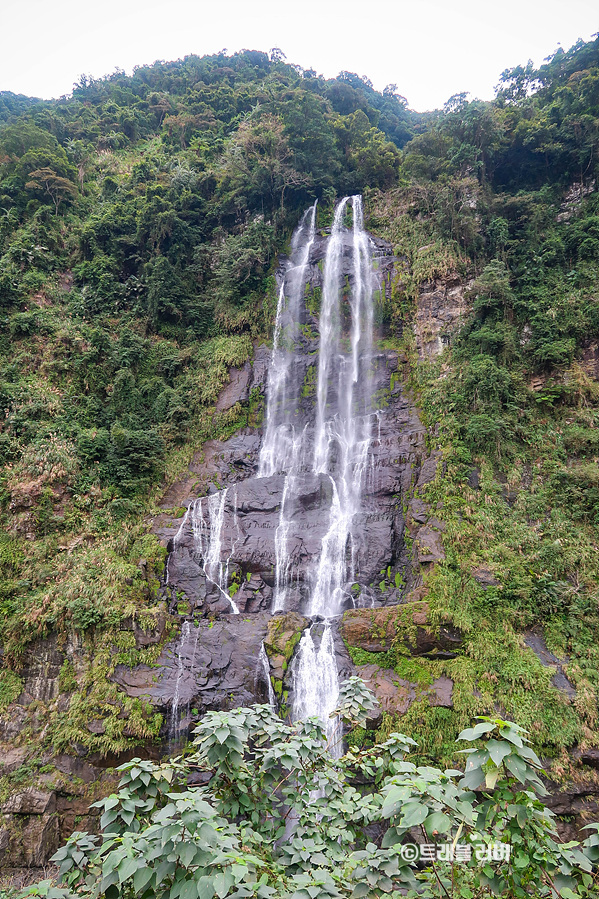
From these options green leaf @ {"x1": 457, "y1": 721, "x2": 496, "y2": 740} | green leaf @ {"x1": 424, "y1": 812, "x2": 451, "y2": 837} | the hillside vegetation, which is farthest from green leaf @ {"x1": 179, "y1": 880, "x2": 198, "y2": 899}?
the hillside vegetation

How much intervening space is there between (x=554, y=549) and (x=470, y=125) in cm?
1791

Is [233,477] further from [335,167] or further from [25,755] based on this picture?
[335,167]

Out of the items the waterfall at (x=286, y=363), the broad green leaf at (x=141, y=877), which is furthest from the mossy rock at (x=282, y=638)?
the broad green leaf at (x=141, y=877)

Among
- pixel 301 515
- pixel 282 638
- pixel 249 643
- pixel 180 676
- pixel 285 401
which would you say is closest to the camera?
pixel 180 676

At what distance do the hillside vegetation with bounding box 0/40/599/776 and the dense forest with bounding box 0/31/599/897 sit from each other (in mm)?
76

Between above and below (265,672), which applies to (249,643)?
above

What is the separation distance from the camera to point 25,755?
34.4ft

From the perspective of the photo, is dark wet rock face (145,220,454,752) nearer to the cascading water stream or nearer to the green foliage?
the cascading water stream

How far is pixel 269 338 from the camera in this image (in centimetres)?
2022

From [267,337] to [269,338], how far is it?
0.38 ft

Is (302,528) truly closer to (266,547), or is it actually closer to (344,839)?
(266,547)

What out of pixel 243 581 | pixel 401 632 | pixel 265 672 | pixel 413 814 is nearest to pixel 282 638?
pixel 265 672

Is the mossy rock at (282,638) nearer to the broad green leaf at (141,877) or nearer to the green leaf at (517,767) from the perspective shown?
the broad green leaf at (141,877)

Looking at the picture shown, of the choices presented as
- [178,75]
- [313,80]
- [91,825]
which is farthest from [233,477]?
[178,75]
